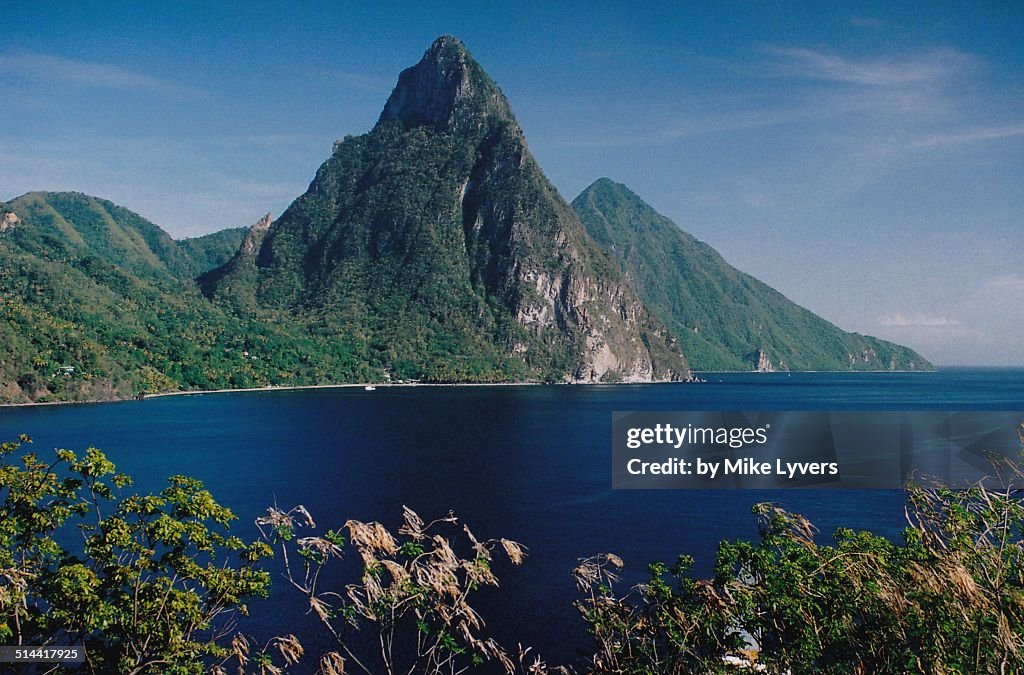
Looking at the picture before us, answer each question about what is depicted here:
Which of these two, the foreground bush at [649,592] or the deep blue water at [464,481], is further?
the deep blue water at [464,481]

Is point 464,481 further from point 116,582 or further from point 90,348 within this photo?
point 90,348

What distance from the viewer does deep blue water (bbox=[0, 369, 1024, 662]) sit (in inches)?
1559

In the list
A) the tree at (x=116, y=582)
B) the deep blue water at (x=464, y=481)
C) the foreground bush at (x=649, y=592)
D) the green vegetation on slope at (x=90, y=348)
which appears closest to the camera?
the foreground bush at (x=649, y=592)

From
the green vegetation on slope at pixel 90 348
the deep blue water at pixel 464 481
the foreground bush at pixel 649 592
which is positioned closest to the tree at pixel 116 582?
the foreground bush at pixel 649 592

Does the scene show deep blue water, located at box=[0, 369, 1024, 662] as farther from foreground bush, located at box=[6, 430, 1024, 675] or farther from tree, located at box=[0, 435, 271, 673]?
tree, located at box=[0, 435, 271, 673]

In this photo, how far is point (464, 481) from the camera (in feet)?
217

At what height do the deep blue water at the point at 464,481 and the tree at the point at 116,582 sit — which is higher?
the tree at the point at 116,582

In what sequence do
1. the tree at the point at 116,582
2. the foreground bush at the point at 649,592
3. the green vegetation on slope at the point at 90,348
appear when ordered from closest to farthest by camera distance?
the foreground bush at the point at 649,592 → the tree at the point at 116,582 → the green vegetation on slope at the point at 90,348

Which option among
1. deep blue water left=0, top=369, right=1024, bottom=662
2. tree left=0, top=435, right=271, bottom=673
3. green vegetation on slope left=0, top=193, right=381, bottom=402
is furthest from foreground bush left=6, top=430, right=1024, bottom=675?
green vegetation on slope left=0, top=193, right=381, bottom=402

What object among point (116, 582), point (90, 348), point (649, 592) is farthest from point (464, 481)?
point (90, 348)

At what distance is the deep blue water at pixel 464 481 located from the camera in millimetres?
39594

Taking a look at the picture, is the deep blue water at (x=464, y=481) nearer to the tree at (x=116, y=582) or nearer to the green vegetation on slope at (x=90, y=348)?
the green vegetation on slope at (x=90, y=348)

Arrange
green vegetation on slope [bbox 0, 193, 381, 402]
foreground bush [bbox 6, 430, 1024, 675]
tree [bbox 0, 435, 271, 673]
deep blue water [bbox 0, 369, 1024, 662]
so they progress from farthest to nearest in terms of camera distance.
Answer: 1. green vegetation on slope [bbox 0, 193, 381, 402]
2. deep blue water [bbox 0, 369, 1024, 662]
3. tree [bbox 0, 435, 271, 673]
4. foreground bush [bbox 6, 430, 1024, 675]

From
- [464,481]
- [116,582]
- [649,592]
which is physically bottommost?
[464,481]
